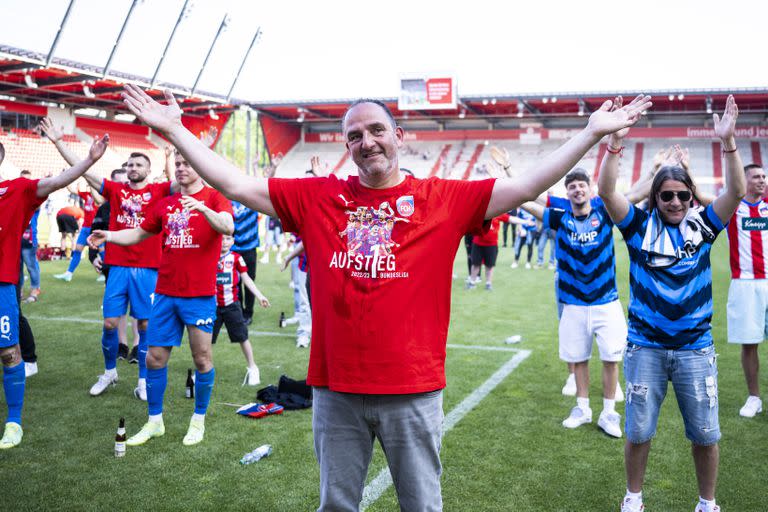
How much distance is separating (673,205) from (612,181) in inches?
17.2

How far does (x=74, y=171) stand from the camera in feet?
16.6

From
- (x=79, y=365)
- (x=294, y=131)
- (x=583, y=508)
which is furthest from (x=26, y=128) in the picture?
(x=583, y=508)

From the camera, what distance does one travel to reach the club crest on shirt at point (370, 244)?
8.36ft

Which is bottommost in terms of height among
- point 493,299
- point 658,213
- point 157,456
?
point 493,299

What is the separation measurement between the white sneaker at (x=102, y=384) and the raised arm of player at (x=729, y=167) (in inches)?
237

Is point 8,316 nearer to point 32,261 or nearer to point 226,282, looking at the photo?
point 226,282

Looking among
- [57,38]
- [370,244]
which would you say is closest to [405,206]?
[370,244]

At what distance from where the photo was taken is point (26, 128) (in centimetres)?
3659

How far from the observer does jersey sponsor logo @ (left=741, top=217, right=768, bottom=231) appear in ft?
20.2

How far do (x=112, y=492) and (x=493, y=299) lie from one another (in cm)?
1038

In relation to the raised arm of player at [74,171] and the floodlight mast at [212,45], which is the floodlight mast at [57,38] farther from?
the raised arm of player at [74,171]

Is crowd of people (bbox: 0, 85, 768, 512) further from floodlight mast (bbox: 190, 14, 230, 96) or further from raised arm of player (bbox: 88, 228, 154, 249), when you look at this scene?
floodlight mast (bbox: 190, 14, 230, 96)

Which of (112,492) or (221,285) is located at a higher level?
(221,285)

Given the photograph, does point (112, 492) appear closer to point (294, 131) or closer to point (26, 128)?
point (26, 128)
